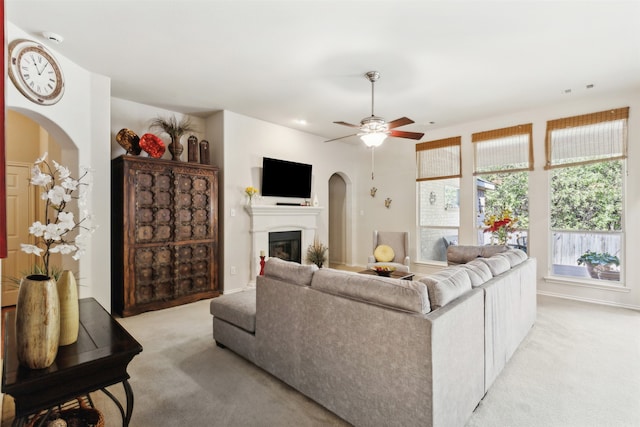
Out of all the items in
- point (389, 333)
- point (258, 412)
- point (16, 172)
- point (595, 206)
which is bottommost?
point (258, 412)

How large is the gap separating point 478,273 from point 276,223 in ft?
12.3

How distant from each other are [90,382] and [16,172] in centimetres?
434

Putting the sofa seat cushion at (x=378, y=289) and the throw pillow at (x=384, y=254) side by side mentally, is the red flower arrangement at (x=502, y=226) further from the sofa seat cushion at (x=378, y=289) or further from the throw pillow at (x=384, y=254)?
the sofa seat cushion at (x=378, y=289)

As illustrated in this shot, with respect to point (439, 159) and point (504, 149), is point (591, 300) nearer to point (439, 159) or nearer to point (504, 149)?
point (504, 149)

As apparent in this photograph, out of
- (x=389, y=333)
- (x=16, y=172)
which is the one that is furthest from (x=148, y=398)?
(x=16, y=172)

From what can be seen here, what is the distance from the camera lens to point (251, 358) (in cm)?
254

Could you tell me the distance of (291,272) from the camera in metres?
2.28

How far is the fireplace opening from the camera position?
17.9 ft

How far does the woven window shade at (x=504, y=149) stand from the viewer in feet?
16.0

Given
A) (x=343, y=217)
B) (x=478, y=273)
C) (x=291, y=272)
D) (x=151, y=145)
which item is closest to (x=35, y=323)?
(x=291, y=272)

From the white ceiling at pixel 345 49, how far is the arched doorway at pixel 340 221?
9.85 feet

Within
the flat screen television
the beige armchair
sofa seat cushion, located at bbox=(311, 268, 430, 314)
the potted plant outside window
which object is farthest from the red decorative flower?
the potted plant outside window

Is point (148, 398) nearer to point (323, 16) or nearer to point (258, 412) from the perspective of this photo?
point (258, 412)

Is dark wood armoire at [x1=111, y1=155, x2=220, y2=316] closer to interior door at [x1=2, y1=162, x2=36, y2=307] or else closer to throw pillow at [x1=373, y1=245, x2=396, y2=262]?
interior door at [x1=2, y1=162, x2=36, y2=307]
